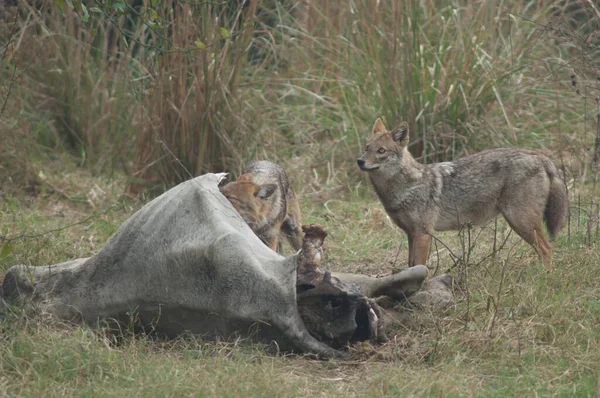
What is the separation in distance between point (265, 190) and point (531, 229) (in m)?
2.15

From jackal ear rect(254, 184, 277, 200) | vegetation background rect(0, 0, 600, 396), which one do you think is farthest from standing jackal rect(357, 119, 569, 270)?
jackal ear rect(254, 184, 277, 200)

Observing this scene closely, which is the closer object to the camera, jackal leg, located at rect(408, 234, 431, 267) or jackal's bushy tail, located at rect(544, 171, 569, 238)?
jackal leg, located at rect(408, 234, 431, 267)

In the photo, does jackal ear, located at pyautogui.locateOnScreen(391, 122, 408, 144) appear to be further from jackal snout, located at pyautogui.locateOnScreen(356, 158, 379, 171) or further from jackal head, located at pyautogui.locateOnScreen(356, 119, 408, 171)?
jackal snout, located at pyautogui.locateOnScreen(356, 158, 379, 171)

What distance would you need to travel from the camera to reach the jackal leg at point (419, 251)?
7.37 m

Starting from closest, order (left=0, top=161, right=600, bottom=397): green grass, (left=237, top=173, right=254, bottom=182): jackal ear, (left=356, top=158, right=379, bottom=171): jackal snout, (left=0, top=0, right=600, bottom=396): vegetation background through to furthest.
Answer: (left=0, top=161, right=600, bottom=397): green grass → (left=0, top=0, right=600, bottom=396): vegetation background → (left=237, top=173, right=254, bottom=182): jackal ear → (left=356, top=158, right=379, bottom=171): jackal snout

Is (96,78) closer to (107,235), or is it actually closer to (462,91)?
(107,235)

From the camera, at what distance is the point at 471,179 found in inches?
307

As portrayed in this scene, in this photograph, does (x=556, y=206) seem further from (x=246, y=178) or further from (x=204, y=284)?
(x=204, y=284)

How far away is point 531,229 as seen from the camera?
7.39 metres

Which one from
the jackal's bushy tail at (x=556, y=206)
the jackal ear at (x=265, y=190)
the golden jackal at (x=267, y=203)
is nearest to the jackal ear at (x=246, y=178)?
the golden jackal at (x=267, y=203)

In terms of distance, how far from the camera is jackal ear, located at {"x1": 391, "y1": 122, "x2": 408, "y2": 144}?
7871 millimetres

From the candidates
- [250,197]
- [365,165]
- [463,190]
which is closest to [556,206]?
[463,190]

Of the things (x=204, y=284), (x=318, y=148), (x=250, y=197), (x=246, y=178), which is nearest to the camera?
(x=204, y=284)

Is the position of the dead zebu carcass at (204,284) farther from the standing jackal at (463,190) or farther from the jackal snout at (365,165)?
the jackal snout at (365,165)
